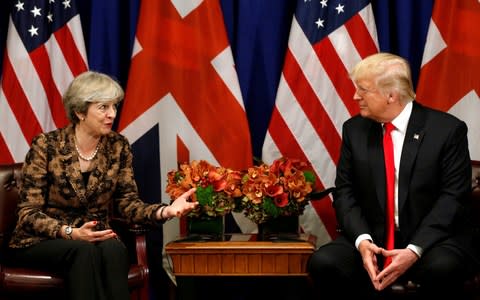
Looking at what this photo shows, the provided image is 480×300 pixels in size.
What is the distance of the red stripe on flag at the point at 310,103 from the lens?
15.8ft

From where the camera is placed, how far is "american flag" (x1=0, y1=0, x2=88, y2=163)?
4.95 meters

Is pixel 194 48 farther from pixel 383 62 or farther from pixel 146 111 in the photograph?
pixel 383 62

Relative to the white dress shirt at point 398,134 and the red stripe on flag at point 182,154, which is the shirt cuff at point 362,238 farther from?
the red stripe on flag at point 182,154

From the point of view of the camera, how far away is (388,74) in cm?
404

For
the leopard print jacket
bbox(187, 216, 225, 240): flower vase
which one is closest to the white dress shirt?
bbox(187, 216, 225, 240): flower vase

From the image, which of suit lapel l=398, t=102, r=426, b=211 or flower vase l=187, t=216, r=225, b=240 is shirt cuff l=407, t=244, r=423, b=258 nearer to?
suit lapel l=398, t=102, r=426, b=211

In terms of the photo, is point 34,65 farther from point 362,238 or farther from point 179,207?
point 362,238

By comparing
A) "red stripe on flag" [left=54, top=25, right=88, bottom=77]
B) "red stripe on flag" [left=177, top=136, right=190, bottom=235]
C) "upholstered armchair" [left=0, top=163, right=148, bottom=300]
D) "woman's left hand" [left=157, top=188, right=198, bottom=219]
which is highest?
"red stripe on flag" [left=54, top=25, right=88, bottom=77]

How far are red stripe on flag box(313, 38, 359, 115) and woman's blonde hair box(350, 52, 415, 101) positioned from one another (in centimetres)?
72

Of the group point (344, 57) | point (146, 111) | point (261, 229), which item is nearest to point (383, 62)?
point (344, 57)

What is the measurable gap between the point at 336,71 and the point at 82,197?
1.61m

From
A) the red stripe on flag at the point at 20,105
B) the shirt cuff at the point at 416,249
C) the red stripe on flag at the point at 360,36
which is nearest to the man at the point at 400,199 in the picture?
the shirt cuff at the point at 416,249

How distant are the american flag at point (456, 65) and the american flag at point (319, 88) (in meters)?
0.36

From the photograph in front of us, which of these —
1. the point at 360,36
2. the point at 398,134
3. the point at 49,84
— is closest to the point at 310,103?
the point at 360,36
